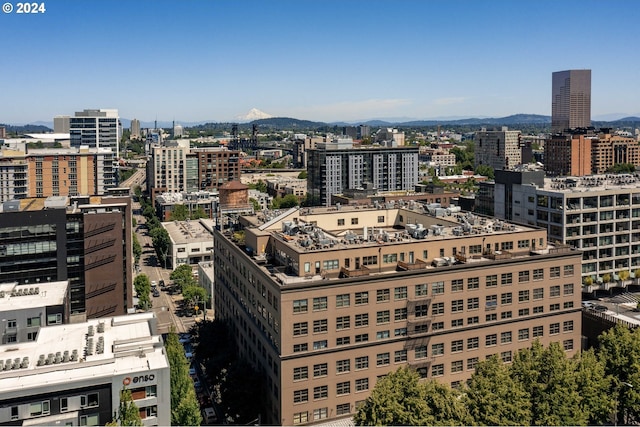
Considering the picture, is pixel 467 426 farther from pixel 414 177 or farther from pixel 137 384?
pixel 414 177

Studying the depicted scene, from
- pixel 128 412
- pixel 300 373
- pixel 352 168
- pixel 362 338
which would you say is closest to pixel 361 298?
pixel 362 338

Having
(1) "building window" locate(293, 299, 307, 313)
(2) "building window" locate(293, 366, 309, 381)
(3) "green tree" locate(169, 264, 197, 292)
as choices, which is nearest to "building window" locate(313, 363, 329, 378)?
(2) "building window" locate(293, 366, 309, 381)

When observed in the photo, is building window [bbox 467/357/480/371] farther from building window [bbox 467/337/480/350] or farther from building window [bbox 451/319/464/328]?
building window [bbox 451/319/464/328]

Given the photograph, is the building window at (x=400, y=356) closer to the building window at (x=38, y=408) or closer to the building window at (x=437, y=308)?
the building window at (x=437, y=308)

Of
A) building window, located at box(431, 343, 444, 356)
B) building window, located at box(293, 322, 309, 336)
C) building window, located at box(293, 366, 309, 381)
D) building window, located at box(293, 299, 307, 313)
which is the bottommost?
building window, located at box(293, 366, 309, 381)

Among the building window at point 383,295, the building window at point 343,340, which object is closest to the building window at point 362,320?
the building window at point 343,340
